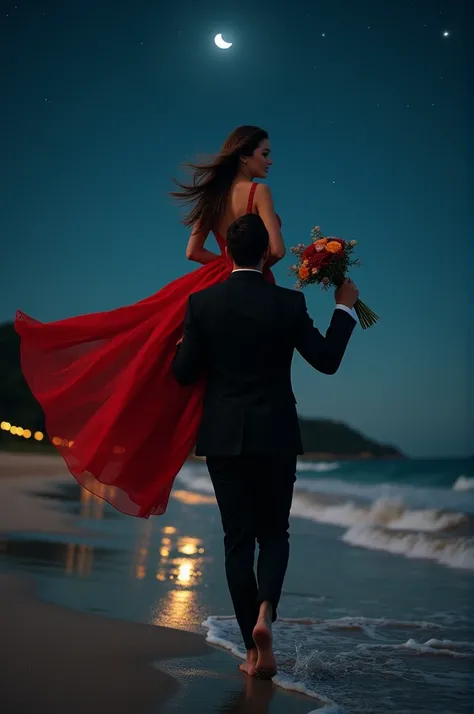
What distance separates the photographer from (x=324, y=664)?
2.71 m

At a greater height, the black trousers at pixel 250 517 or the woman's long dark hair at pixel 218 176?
the woman's long dark hair at pixel 218 176

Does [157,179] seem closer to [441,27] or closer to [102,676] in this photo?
[441,27]

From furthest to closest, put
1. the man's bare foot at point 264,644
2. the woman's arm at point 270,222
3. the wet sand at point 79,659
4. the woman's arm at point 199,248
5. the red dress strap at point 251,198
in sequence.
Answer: the woman's arm at point 199,248, the red dress strap at point 251,198, the woman's arm at point 270,222, the man's bare foot at point 264,644, the wet sand at point 79,659

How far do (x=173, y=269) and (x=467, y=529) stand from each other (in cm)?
667

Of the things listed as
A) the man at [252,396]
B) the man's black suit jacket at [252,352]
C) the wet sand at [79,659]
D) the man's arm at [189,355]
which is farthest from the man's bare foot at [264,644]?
the man's arm at [189,355]

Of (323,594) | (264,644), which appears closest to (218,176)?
(264,644)

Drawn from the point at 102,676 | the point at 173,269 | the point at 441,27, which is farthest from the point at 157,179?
the point at 102,676

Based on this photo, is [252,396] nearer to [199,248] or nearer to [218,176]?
[199,248]

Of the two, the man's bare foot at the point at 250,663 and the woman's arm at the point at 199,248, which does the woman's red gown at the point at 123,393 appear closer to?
the woman's arm at the point at 199,248

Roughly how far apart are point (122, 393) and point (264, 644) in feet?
2.75

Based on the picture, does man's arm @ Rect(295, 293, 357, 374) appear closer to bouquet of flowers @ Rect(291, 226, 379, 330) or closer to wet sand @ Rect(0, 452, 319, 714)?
bouquet of flowers @ Rect(291, 226, 379, 330)

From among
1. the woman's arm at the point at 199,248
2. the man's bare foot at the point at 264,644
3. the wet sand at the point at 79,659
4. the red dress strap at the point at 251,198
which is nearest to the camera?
the wet sand at the point at 79,659

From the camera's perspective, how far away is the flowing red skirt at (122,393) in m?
2.71

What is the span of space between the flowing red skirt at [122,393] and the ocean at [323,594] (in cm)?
68
